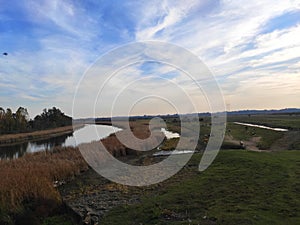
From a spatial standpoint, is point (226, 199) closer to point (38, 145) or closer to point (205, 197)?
point (205, 197)

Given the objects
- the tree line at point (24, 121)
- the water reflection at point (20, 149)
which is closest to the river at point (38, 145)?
the water reflection at point (20, 149)

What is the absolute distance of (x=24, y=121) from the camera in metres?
67.0

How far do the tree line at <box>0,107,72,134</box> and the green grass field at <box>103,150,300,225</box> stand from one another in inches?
2235

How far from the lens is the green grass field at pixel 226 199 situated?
745 cm

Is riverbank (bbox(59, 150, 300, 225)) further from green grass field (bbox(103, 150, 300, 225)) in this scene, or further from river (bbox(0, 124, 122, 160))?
river (bbox(0, 124, 122, 160))

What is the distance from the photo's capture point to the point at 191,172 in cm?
1427

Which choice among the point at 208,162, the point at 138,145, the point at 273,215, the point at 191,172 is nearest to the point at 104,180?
the point at 191,172

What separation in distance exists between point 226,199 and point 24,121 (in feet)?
219

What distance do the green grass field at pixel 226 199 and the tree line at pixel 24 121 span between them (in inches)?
2235

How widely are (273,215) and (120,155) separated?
15.9 metres

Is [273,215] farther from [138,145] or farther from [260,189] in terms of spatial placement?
[138,145]

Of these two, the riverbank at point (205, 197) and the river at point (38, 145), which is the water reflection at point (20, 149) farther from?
the riverbank at point (205, 197)

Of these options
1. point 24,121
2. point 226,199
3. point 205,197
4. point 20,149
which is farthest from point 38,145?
point 226,199

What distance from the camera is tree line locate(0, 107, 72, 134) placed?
6034cm
